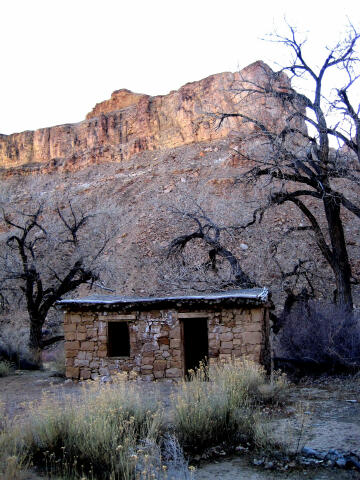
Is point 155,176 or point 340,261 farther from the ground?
point 155,176

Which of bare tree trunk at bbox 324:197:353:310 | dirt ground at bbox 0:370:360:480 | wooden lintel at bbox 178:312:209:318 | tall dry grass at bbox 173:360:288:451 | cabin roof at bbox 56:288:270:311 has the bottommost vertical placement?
dirt ground at bbox 0:370:360:480

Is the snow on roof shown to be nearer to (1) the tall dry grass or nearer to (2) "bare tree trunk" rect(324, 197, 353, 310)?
(2) "bare tree trunk" rect(324, 197, 353, 310)

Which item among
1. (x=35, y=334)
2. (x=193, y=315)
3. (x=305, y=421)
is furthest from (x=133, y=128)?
(x=305, y=421)

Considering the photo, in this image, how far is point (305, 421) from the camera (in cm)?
673

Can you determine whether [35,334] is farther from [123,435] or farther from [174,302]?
[123,435]

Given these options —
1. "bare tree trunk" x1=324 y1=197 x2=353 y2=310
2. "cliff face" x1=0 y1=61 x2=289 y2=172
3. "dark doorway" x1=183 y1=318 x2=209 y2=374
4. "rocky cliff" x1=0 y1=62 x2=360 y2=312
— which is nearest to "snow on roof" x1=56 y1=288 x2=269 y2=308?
"dark doorway" x1=183 y1=318 x2=209 y2=374

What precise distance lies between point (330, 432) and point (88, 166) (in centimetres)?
4408

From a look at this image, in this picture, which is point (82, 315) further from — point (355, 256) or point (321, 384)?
point (355, 256)

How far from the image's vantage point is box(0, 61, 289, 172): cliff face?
4400 centimetres

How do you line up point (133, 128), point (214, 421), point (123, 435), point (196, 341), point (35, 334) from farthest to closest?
point (133, 128) → point (35, 334) → point (196, 341) → point (214, 421) → point (123, 435)

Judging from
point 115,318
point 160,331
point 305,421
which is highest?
point 115,318

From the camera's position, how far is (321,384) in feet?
33.8

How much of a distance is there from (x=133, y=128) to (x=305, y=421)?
45.8 meters

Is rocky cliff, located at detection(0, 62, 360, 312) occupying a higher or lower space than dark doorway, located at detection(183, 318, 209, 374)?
higher
